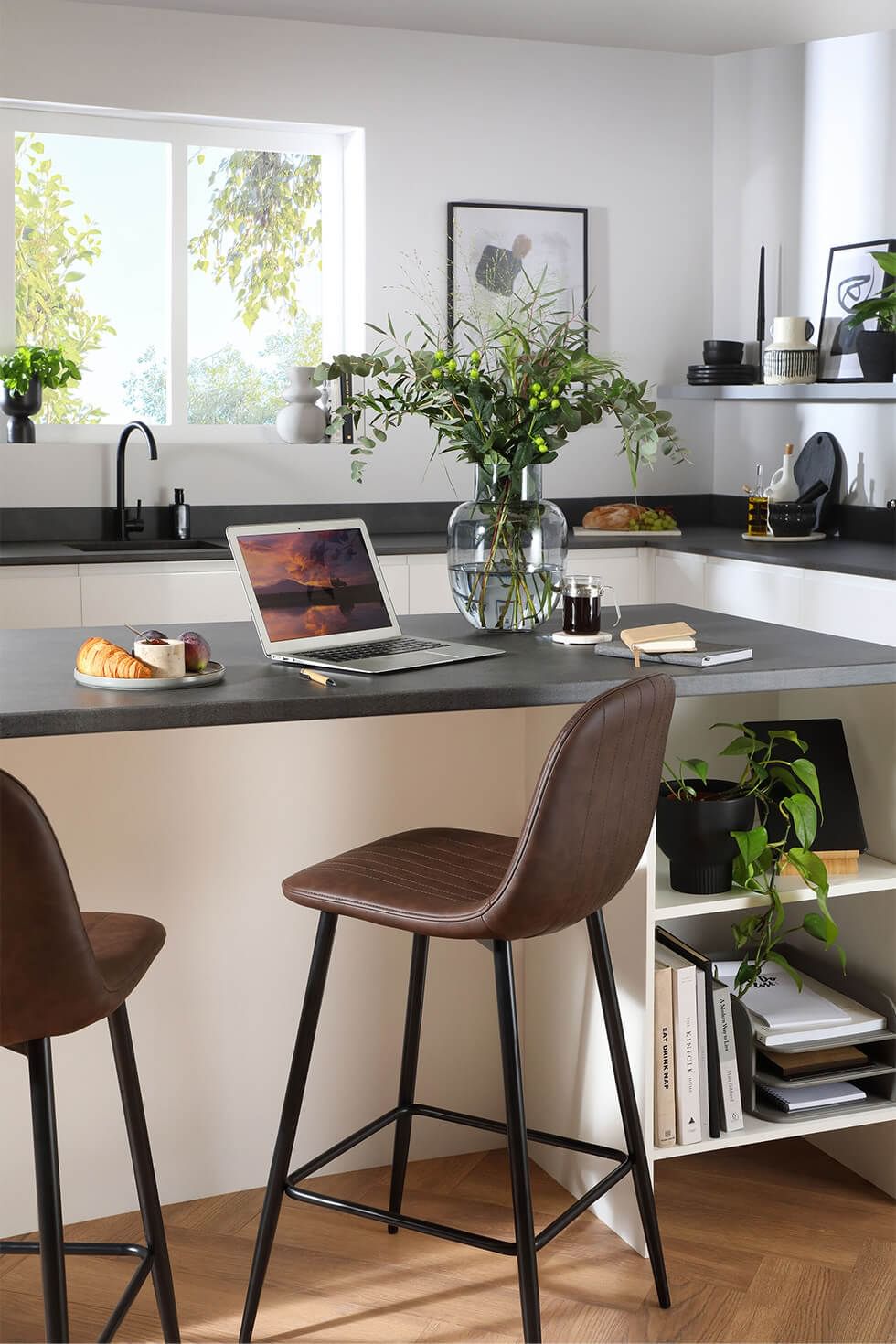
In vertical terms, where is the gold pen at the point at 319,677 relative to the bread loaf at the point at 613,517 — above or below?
below

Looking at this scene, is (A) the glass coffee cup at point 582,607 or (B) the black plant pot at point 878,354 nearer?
(A) the glass coffee cup at point 582,607

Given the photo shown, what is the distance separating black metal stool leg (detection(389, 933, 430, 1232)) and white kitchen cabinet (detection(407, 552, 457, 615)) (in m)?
2.17

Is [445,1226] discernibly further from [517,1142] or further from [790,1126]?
[790,1126]

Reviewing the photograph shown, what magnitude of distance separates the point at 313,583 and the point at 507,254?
3.07 metres

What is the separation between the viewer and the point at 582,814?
1.86m

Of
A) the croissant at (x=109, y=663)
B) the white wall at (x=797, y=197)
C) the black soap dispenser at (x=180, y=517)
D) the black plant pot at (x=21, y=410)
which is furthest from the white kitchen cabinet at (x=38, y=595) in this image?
the white wall at (x=797, y=197)

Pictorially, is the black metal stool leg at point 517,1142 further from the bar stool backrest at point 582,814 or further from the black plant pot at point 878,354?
the black plant pot at point 878,354

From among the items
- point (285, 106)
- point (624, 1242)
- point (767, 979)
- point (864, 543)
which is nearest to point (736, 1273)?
point (624, 1242)

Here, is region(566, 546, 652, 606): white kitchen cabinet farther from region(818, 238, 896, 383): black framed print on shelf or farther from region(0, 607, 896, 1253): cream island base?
region(0, 607, 896, 1253): cream island base

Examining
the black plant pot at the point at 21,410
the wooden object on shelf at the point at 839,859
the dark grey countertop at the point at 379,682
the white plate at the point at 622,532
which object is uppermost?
the black plant pot at the point at 21,410

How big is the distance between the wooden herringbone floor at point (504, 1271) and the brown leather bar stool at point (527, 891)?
10 centimetres

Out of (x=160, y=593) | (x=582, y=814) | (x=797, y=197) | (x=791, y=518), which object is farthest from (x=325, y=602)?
(x=797, y=197)

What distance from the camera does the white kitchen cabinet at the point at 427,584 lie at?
445 cm

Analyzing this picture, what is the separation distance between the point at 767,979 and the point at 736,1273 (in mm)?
537
